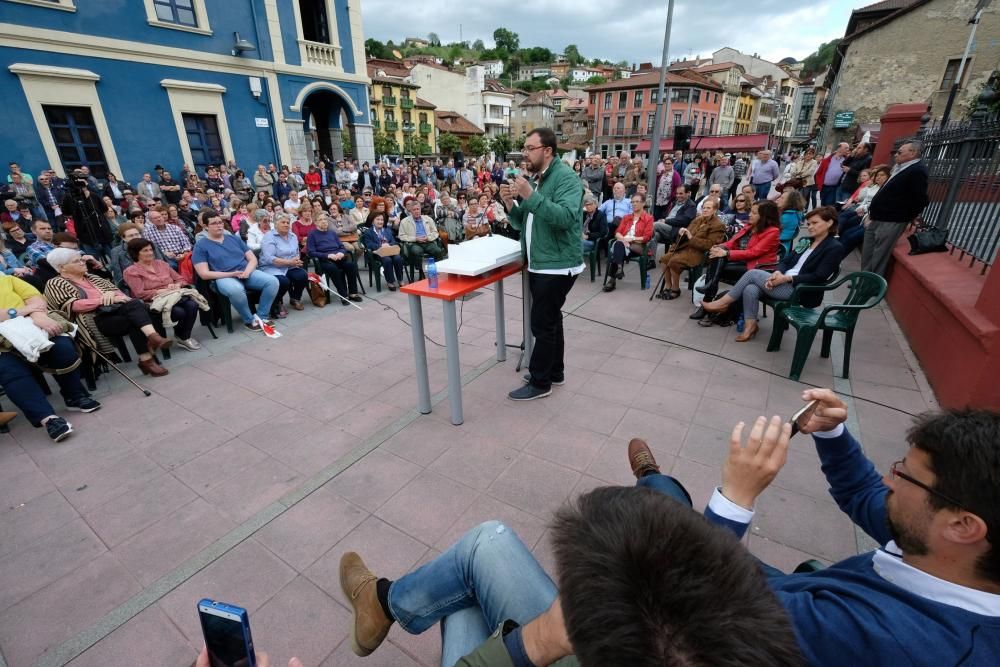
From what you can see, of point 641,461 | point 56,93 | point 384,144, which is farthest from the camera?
point 384,144

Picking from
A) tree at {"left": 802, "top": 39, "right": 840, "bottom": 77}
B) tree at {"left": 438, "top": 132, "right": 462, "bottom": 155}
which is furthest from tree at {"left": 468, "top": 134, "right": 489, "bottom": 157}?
tree at {"left": 802, "top": 39, "right": 840, "bottom": 77}

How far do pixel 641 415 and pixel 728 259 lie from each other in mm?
2743

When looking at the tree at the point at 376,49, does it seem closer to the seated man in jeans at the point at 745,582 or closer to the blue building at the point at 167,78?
the blue building at the point at 167,78

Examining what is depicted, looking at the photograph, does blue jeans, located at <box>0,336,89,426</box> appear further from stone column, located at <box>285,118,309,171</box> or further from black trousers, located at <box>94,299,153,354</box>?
stone column, located at <box>285,118,309,171</box>

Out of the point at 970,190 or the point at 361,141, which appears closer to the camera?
the point at 970,190

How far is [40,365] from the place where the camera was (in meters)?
3.34

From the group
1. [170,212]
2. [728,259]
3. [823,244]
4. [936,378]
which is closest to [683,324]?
[728,259]

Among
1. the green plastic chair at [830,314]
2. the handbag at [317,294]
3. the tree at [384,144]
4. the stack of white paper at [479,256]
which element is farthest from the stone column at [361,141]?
the tree at [384,144]

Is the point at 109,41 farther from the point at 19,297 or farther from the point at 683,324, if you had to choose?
the point at 683,324

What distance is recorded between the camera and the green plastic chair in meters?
3.54

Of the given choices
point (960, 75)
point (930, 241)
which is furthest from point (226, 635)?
point (960, 75)

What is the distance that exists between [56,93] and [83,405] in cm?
1001

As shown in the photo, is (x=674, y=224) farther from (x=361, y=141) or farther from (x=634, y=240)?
(x=361, y=141)

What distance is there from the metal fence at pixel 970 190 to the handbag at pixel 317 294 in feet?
21.9
